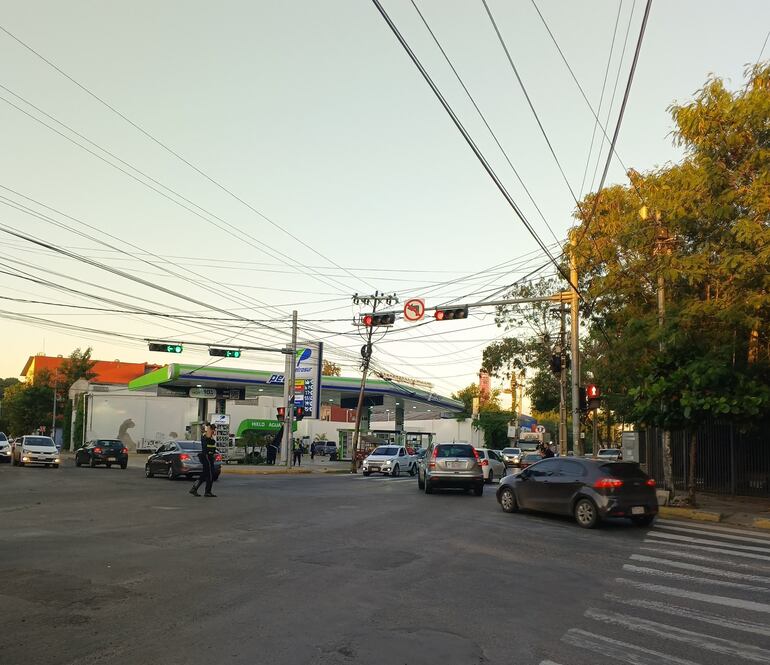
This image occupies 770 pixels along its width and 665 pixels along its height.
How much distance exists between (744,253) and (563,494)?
23.7ft

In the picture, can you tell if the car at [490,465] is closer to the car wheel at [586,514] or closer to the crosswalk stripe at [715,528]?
the crosswalk stripe at [715,528]

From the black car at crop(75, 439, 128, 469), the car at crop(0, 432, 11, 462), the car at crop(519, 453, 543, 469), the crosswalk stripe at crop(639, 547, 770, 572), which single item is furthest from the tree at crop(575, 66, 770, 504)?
the car at crop(0, 432, 11, 462)

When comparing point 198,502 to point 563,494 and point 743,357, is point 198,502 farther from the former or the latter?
point 743,357

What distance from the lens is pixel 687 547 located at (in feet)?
42.9

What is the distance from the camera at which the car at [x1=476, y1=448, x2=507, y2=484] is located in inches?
1304

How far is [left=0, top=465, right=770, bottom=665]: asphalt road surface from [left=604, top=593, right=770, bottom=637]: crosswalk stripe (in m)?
0.03

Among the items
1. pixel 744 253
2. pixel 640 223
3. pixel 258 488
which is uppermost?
pixel 640 223

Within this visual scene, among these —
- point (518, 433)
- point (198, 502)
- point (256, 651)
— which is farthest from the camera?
point (518, 433)

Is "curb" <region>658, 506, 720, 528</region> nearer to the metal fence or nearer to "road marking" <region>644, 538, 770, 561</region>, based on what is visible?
"road marking" <region>644, 538, 770, 561</region>

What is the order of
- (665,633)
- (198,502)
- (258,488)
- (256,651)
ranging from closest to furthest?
(256,651) → (665,633) → (198,502) → (258,488)

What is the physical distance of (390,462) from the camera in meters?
37.7

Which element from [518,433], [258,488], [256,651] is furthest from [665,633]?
[518,433]

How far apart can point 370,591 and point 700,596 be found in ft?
12.6

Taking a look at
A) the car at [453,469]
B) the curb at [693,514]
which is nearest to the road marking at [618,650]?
the curb at [693,514]
